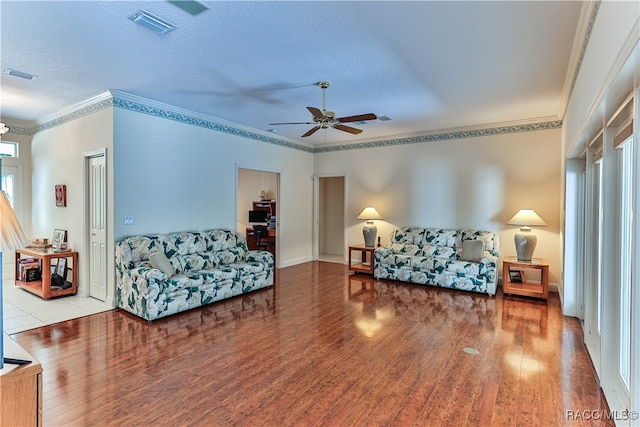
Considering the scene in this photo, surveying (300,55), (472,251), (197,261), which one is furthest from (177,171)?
(472,251)

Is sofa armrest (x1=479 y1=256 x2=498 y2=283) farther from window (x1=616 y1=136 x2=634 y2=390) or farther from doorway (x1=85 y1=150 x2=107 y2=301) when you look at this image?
doorway (x1=85 y1=150 x2=107 y2=301)

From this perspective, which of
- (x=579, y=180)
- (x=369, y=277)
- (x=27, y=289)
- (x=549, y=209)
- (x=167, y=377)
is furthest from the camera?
(x=369, y=277)

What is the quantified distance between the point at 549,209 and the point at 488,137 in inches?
61.6

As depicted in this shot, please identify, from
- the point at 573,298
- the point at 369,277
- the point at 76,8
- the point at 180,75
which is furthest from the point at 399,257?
the point at 76,8

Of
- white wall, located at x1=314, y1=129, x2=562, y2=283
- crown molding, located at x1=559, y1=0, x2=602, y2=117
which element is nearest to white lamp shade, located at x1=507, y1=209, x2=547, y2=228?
white wall, located at x1=314, y1=129, x2=562, y2=283

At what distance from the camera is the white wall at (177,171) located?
180 inches

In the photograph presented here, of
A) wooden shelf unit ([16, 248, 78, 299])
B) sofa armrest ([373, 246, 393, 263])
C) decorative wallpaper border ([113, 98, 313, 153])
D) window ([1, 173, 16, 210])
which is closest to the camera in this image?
decorative wallpaper border ([113, 98, 313, 153])

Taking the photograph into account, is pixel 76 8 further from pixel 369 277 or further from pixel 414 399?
pixel 369 277

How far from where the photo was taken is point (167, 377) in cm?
271

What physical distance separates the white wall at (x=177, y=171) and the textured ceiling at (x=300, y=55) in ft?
1.72

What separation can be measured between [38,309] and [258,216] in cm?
519

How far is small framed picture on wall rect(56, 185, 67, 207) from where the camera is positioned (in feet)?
17.3

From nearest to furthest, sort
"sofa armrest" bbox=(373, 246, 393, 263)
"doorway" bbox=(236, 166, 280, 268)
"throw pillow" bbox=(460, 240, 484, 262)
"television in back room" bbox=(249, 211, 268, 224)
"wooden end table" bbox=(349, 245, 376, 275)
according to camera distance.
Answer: "throw pillow" bbox=(460, 240, 484, 262)
"sofa armrest" bbox=(373, 246, 393, 263)
"wooden end table" bbox=(349, 245, 376, 275)
"doorway" bbox=(236, 166, 280, 268)
"television in back room" bbox=(249, 211, 268, 224)

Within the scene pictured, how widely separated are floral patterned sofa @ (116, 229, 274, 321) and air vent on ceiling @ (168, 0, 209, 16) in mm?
2866
